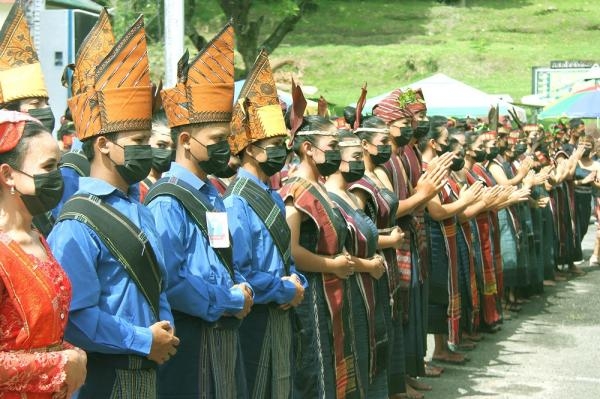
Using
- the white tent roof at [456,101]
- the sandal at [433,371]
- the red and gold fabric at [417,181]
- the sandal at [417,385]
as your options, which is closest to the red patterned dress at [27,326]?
the red and gold fabric at [417,181]

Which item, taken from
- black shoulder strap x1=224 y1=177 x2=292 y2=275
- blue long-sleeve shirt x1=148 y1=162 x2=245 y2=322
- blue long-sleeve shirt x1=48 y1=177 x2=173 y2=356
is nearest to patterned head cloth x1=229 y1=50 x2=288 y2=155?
black shoulder strap x1=224 y1=177 x2=292 y2=275

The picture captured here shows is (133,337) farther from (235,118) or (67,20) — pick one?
(67,20)

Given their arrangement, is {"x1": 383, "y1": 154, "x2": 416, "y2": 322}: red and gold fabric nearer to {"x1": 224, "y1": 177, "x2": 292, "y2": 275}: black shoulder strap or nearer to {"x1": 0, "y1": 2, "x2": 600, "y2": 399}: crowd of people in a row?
{"x1": 0, "y1": 2, "x2": 600, "y2": 399}: crowd of people in a row

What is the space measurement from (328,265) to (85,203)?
226 cm

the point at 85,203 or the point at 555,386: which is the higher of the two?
the point at 85,203

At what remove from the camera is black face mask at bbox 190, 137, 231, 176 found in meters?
5.07

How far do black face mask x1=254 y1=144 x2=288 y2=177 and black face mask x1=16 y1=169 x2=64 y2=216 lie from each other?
7.23 ft

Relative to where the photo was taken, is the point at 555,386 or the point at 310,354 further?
the point at 555,386

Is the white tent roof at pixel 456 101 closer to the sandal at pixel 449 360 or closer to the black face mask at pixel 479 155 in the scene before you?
the black face mask at pixel 479 155

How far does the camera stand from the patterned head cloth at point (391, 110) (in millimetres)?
8266

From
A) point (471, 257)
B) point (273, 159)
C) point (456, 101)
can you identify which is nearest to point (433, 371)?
point (471, 257)

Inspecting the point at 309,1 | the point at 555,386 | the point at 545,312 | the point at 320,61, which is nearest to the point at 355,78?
the point at 320,61

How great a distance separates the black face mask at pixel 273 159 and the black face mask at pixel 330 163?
0.70 meters

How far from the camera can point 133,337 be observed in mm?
4094
